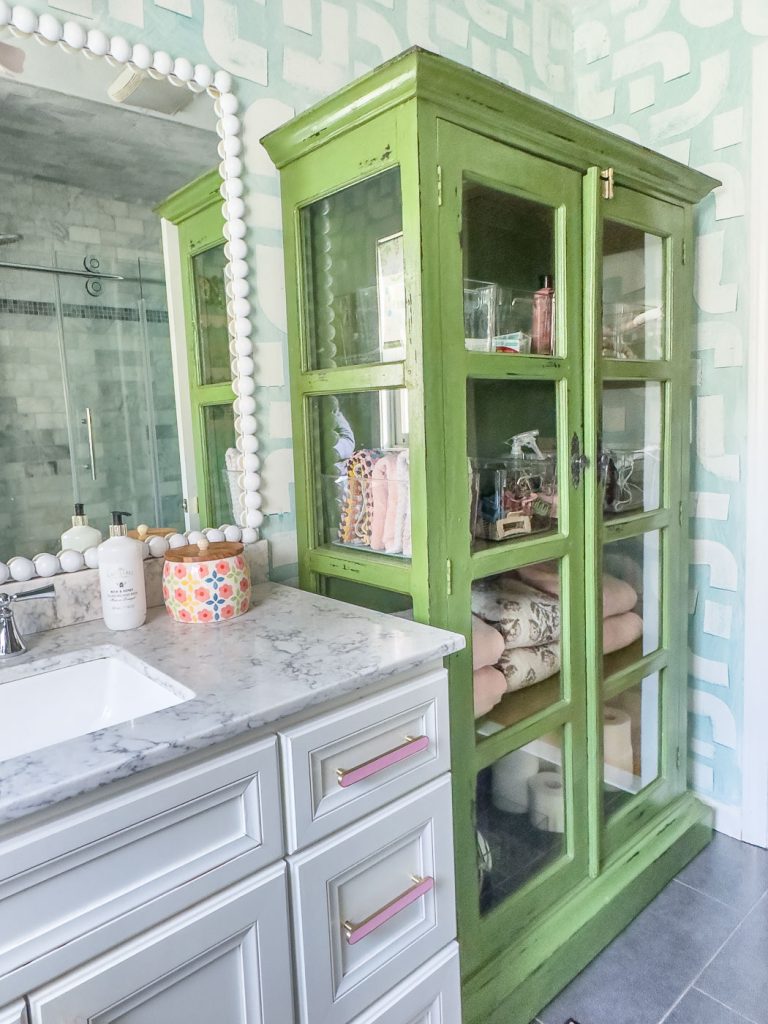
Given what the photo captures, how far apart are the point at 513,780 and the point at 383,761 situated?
0.60m

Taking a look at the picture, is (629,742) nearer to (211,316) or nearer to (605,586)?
(605,586)

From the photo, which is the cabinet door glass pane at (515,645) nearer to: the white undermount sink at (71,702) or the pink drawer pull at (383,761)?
the pink drawer pull at (383,761)

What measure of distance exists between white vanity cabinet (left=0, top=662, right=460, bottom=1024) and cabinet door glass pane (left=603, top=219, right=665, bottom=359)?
3.26 feet

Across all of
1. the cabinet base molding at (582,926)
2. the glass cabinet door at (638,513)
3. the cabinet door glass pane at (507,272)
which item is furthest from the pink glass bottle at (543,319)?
the cabinet base molding at (582,926)

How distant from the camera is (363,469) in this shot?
145 centimetres

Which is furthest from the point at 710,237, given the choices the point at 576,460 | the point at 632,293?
the point at 576,460

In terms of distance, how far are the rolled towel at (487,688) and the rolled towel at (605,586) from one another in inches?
8.4

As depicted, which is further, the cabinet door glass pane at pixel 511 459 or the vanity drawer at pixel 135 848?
the cabinet door glass pane at pixel 511 459

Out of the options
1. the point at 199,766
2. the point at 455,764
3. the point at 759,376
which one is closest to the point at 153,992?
the point at 199,766

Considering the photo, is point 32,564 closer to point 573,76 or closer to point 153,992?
point 153,992

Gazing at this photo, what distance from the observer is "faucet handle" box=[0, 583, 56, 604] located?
3.78 feet

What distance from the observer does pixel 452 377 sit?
49.8 inches

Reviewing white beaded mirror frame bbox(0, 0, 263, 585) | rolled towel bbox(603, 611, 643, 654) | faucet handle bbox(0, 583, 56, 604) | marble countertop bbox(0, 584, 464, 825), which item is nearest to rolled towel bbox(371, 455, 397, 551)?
marble countertop bbox(0, 584, 464, 825)

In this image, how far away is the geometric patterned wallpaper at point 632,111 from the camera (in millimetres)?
1498
